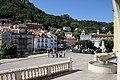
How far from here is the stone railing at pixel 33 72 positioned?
9952mm

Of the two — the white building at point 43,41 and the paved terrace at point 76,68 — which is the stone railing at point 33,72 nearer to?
the paved terrace at point 76,68

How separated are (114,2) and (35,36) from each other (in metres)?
71.4

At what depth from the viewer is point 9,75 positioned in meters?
10.0

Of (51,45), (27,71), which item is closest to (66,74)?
(27,71)

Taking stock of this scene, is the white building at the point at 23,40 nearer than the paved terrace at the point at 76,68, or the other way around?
the paved terrace at the point at 76,68

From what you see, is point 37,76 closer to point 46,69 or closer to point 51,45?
point 46,69

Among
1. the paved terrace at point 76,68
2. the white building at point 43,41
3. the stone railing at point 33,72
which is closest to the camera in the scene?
the stone railing at point 33,72

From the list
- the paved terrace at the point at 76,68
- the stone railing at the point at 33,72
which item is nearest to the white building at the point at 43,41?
the paved terrace at the point at 76,68

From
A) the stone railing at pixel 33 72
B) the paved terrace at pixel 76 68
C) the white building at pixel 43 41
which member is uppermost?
the white building at pixel 43 41

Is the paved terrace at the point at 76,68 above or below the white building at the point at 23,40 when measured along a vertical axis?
below

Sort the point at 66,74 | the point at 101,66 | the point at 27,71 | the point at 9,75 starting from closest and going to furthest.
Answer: the point at 9,75 < the point at 27,71 < the point at 66,74 < the point at 101,66

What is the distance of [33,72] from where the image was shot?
1155 centimetres

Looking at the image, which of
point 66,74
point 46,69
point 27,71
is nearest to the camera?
point 27,71

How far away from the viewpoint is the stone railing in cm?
995
